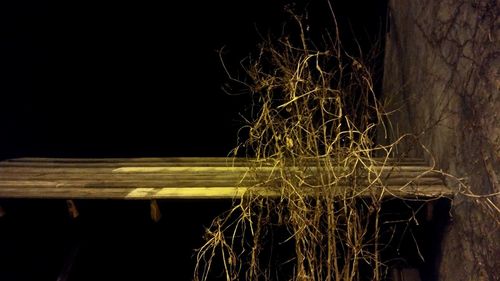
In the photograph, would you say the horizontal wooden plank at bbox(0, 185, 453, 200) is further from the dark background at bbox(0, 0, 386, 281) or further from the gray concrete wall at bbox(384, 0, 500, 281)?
the dark background at bbox(0, 0, 386, 281)

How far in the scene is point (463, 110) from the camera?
3242mm

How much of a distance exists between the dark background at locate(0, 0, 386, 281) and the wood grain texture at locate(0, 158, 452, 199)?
1.69 m

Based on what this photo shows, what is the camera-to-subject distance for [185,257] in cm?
455

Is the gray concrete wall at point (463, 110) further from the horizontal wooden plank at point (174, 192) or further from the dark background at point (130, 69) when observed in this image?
the dark background at point (130, 69)

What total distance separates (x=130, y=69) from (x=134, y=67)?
59 mm

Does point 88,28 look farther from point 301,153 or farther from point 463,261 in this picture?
point 463,261

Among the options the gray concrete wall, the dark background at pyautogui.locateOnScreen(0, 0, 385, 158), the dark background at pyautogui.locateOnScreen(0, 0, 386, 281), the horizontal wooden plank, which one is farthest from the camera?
the dark background at pyautogui.locateOnScreen(0, 0, 385, 158)

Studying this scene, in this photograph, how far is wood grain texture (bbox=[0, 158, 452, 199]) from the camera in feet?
10.8

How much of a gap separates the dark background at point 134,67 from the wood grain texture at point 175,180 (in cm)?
188

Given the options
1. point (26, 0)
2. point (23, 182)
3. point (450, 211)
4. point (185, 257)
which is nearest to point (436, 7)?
point (450, 211)

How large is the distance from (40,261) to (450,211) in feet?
12.8

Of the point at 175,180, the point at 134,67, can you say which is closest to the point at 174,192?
the point at 175,180

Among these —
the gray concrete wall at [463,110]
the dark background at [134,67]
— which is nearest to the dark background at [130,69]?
the dark background at [134,67]

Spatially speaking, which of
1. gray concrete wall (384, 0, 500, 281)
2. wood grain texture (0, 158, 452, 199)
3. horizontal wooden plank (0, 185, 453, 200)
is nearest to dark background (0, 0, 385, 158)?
gray concrete wall (384, 0, 500, 281)
